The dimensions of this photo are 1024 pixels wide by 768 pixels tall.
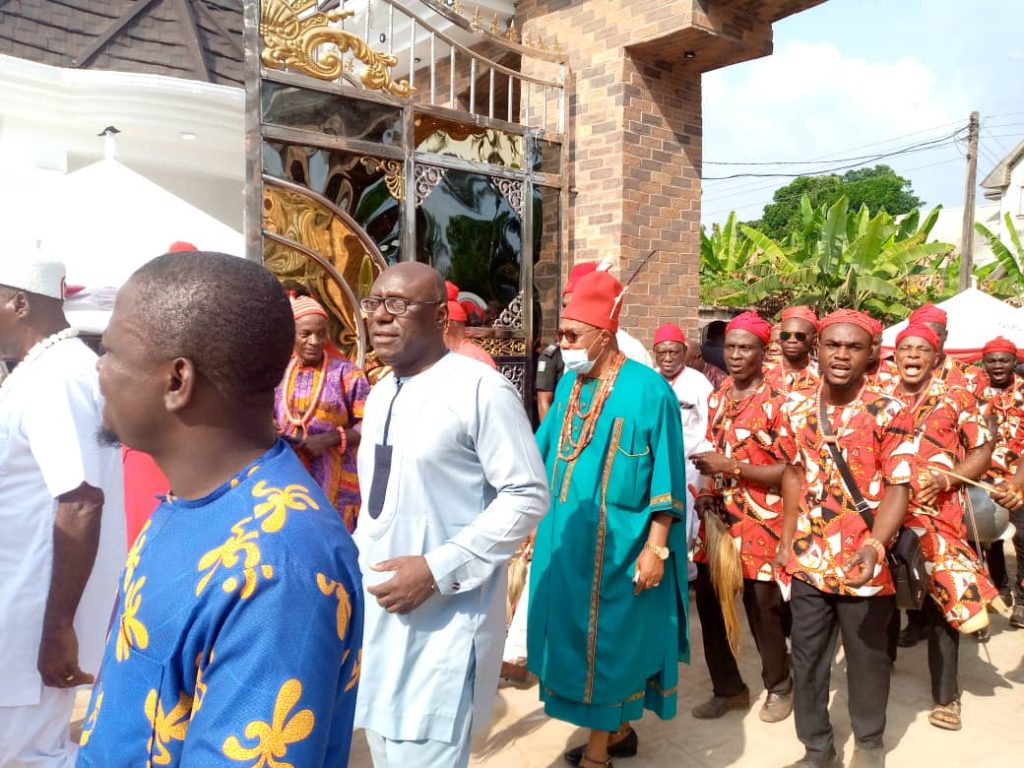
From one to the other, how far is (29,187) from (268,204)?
240 cm

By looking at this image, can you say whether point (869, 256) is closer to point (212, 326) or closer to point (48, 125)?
point (48, 125)

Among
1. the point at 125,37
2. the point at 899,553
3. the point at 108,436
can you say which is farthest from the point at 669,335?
the point at 125,37

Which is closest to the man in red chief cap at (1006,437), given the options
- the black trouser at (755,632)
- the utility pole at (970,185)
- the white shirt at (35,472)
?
the black trouser at (755,632)

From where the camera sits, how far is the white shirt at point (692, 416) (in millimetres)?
4980

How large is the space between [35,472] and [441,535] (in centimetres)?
127

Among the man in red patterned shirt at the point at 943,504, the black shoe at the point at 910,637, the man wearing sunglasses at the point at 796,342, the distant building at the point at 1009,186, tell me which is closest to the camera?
the man in red patterned shirt at the point at 943,504

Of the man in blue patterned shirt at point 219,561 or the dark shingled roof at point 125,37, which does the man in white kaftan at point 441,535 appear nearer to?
the man in blue patterned shirt at point 219,561

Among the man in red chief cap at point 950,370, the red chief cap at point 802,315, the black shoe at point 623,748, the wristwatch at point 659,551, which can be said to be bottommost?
the black shoe at point 623,748

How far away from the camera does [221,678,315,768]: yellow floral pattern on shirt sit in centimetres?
99

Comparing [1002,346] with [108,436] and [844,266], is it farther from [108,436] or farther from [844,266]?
[844,266]

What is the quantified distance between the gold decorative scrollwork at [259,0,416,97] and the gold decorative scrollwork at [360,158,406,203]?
1.65ft

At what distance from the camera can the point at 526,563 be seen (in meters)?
3.75

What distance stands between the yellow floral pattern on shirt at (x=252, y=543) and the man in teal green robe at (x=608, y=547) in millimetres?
2113

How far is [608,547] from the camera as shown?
3.12 meters
